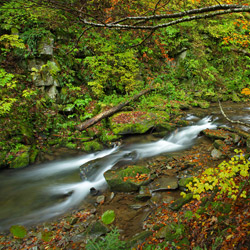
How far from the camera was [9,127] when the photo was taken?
271 inches

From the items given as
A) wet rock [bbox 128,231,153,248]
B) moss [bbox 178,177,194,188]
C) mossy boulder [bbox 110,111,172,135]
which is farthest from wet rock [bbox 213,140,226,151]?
wet rock [bbox 128,231,153,248]

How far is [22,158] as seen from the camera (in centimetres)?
662

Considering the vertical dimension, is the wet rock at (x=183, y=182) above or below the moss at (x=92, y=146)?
below

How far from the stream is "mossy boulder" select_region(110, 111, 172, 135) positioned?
24.3 inches

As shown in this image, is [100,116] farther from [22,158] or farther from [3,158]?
[3,158]

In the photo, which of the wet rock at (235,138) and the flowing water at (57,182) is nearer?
the flowing water at (57,182)

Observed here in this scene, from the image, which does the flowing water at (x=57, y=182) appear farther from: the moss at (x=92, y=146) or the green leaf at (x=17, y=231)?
the green leaf at (x=17, y=231)

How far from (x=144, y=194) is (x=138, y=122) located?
4141 millimetres

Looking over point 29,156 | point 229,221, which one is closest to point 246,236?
point 229,221

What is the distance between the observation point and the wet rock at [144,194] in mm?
4387

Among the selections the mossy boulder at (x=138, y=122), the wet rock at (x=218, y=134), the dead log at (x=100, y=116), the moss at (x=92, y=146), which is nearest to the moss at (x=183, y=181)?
the wet rock at (x=218, y=134)

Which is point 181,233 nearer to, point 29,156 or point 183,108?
point 29,156

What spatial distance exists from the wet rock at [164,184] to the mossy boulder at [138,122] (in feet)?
10.8

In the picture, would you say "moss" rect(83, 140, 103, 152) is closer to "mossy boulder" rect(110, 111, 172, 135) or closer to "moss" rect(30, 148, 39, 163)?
"mossy boulder" rect(110, 111, 172, 135)
